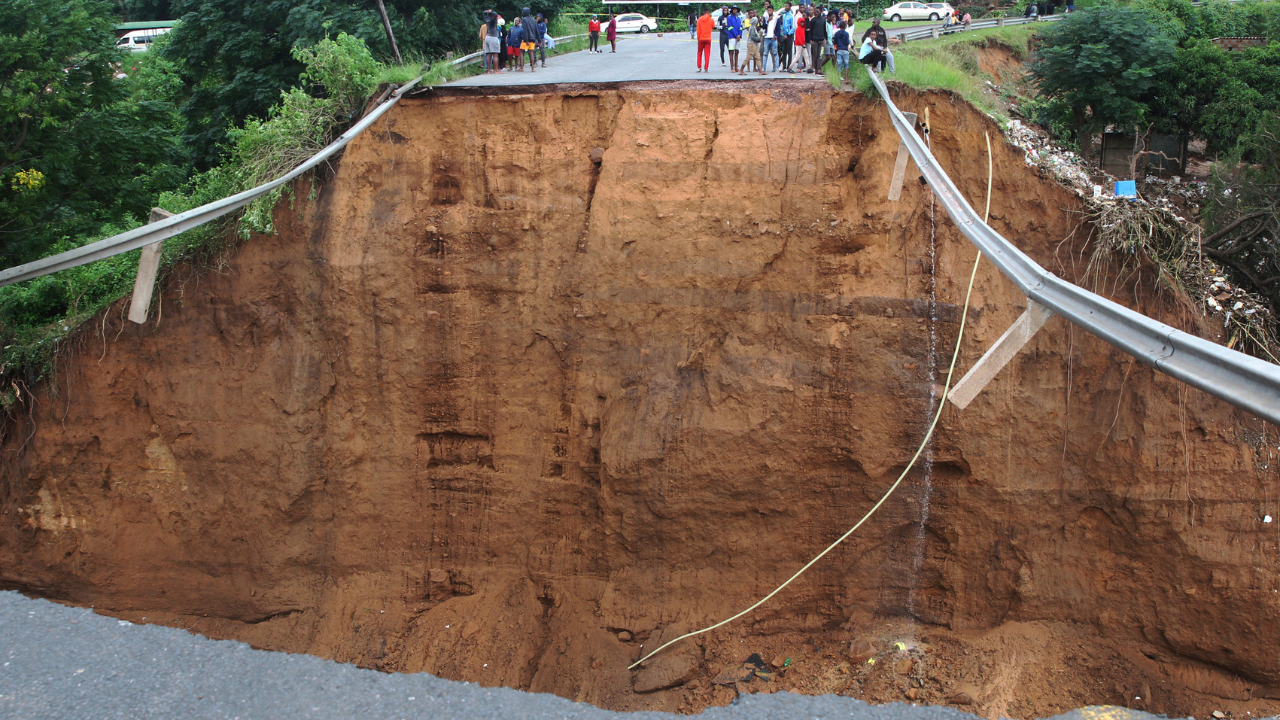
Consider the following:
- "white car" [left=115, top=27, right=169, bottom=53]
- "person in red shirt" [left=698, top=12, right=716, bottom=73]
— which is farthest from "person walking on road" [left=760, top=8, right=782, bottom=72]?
"white car" [left=115, top=27, right=169, bottom=53]

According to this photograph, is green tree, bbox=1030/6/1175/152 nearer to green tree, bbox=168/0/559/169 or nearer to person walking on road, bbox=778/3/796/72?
person walking on road, bbox=778/3/796/72

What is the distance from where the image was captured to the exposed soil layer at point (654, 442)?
8.73m

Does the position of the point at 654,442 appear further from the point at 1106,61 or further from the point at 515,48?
the point at 1106,61

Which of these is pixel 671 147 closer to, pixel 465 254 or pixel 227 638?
pixel 465 254

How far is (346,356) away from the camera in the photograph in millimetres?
9812

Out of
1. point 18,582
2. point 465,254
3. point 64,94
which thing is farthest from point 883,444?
point 64,94

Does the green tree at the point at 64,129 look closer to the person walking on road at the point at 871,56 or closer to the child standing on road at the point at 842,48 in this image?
the child standing on road at the point at 842,48

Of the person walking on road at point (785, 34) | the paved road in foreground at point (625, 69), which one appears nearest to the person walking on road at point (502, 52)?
the paved road in foreground at point (625, 69)

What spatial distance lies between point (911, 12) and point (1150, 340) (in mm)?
30759

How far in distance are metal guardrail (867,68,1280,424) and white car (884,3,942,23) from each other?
1087 inches

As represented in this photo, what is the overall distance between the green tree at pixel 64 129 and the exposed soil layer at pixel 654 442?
12.5 ft

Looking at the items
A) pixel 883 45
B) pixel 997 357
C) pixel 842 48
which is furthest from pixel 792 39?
pixel 997 357

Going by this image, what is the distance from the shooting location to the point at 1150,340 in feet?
14.6

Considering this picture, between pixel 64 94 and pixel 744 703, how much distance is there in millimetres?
12922
